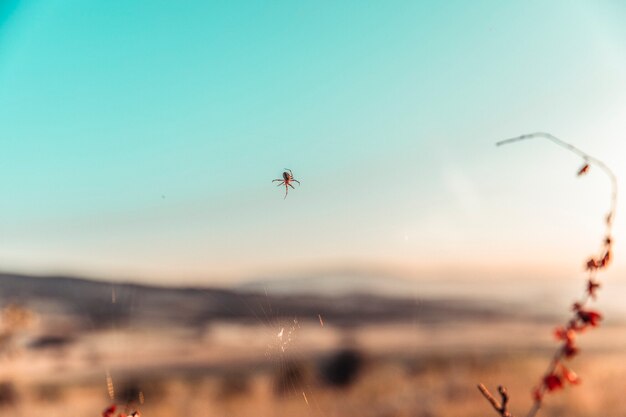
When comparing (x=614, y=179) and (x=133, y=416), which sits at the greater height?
(x=614, y=179)

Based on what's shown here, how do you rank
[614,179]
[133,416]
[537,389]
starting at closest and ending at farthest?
[614,179], [537,389], [133,416]

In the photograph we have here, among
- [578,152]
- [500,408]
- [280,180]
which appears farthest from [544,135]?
[280,180]

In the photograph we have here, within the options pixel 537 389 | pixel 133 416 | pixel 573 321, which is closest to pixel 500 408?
pixel 537 389

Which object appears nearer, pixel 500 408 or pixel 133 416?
pixel 500 408

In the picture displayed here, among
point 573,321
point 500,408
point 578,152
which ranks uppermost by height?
point 578,152

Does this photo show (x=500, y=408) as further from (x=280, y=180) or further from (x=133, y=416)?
(x=280, y=180)

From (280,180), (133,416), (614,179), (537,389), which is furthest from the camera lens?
(280,180)

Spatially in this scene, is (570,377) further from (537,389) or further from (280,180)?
Result: (280,180)

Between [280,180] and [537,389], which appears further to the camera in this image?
[280,180]

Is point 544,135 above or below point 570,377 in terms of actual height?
above
